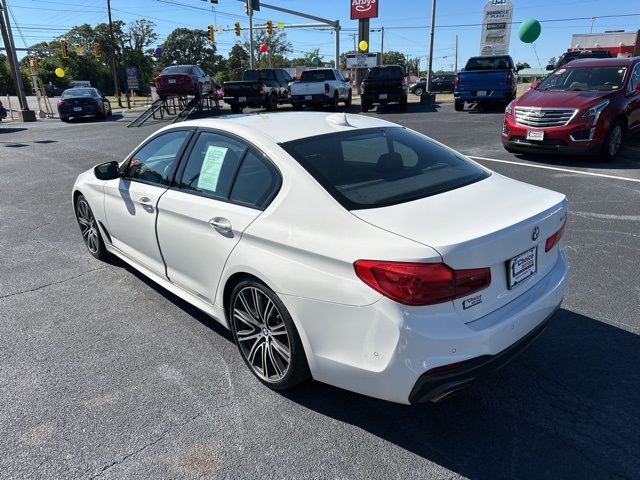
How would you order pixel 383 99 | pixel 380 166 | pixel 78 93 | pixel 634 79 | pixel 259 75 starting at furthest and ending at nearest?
pixel 78 93, pixel 259 75, pixel 383 99, pixel 634 79, pixel 380 166

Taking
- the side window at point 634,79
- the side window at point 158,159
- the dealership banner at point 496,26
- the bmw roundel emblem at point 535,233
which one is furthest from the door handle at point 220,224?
the dealership banner at point 496,26

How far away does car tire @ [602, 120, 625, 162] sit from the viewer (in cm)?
862

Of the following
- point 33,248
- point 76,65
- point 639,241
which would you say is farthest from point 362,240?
point 76,65

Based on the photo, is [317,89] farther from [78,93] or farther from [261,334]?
[261,334]

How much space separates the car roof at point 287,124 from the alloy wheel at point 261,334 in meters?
0.97

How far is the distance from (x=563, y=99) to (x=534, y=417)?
765cm

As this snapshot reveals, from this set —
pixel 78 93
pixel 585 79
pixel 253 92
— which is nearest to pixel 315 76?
pixel 253 92

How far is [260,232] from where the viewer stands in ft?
8.83

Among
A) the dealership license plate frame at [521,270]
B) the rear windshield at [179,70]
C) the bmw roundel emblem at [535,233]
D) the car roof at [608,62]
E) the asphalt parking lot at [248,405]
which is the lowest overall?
the asphalt parking lot at [248,405]

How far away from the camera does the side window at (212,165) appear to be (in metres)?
3.11

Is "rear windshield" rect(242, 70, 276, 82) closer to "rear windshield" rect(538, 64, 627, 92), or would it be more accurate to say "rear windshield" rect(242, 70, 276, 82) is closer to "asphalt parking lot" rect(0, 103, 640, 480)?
"rear windshield" rect(538, 64, 627, 92)

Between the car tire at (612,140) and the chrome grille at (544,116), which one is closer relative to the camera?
the chrome grille at (544,116)

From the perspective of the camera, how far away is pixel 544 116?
8.62 m

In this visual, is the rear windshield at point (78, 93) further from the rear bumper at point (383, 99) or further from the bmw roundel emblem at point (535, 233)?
the bmw roundel emblem at point (535, 233)
